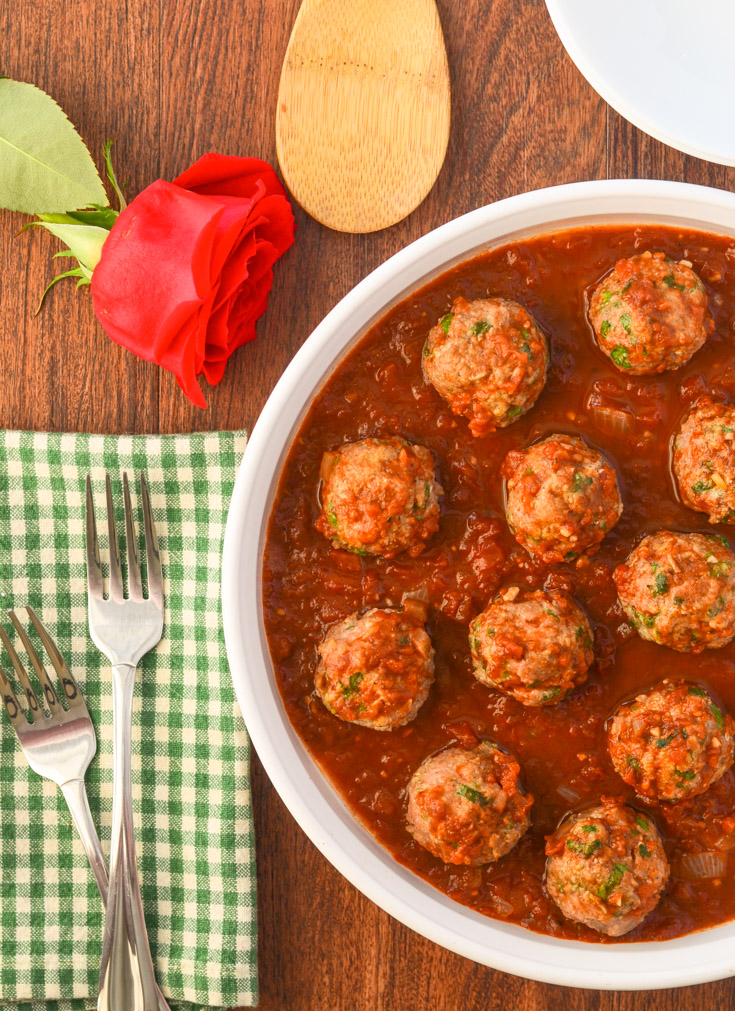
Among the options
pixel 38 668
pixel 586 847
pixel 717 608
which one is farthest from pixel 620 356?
pixel 38 668

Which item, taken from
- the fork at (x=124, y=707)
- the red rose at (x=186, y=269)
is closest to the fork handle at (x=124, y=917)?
the fork at (x=124, y=707)

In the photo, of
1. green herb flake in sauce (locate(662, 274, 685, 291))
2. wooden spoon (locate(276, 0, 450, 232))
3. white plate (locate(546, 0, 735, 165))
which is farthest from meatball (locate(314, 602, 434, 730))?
white plate (locate(546, 0, 735, 165))

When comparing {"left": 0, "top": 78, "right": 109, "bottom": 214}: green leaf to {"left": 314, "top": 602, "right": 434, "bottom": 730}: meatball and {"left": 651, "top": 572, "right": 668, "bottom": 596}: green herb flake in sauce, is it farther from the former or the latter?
{"left": 651, "top": 572, "right": 668, "bottom": 596}: green herb flake in sauce

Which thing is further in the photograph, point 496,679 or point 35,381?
point 35,381

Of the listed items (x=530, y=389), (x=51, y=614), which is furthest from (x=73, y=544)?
(x=530, y=389)

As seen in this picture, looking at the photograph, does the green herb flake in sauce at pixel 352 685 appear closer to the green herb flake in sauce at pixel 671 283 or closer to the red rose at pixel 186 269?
the red rose at pixel 186 269

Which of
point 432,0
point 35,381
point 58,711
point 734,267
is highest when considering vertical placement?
point 432,0

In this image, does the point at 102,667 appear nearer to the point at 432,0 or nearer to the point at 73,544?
the point at 73,544
